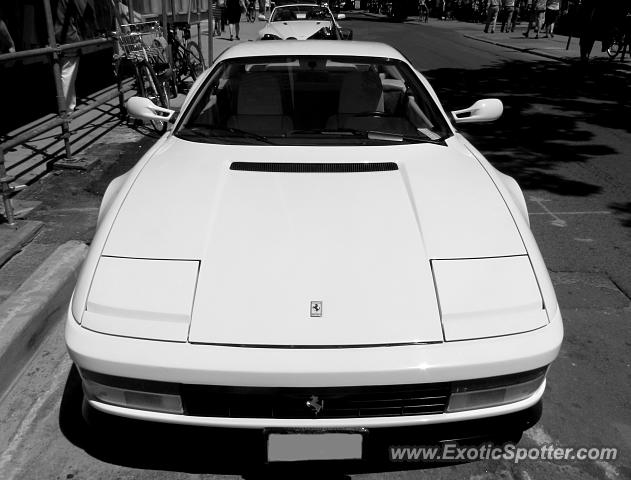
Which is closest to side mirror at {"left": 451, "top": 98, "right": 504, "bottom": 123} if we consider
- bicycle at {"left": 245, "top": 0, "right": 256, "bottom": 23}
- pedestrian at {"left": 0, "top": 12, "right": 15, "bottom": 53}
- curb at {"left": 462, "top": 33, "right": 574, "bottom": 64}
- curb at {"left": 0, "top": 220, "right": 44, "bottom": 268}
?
curb at {"left": 0, "top": 220, "right": 44, "bottom": 268}

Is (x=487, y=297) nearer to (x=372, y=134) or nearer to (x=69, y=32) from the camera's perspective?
(x=372, y=134)

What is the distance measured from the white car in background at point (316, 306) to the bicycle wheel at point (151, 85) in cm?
512

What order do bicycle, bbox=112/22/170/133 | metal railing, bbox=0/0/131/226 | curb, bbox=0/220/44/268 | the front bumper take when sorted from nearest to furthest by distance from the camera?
the front bumper, curb, bbox=0/220/44/268, metal railing, bbox=0/0/131/226, bicycle, bbox=112/22/170/133

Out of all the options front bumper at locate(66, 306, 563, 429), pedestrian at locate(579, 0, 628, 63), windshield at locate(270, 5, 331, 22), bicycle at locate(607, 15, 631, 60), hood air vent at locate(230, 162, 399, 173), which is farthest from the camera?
bicycle at locate(607, 15, 631, 60)

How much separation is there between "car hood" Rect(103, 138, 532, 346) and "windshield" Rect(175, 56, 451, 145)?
23cm

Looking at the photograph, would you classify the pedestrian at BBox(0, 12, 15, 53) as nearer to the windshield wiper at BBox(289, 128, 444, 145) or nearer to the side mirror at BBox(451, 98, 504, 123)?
the windshield wiper at BBox(289, 128, 444, 145)

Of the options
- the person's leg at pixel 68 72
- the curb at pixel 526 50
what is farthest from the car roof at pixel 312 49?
the curb at pixel 526 50

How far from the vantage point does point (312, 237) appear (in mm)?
2141

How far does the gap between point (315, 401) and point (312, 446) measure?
15cm

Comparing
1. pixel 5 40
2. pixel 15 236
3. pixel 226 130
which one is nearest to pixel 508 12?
pixel 5 40

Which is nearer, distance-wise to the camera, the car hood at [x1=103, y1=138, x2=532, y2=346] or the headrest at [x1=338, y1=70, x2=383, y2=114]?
the car hood at [x1=103, y1=138, x2=532, y2=346]

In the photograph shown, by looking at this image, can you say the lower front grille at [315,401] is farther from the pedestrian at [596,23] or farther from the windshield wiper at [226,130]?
the pedestrian at [596,23]

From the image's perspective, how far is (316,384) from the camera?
175cm

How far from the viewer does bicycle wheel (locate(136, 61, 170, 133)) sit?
727 cm
